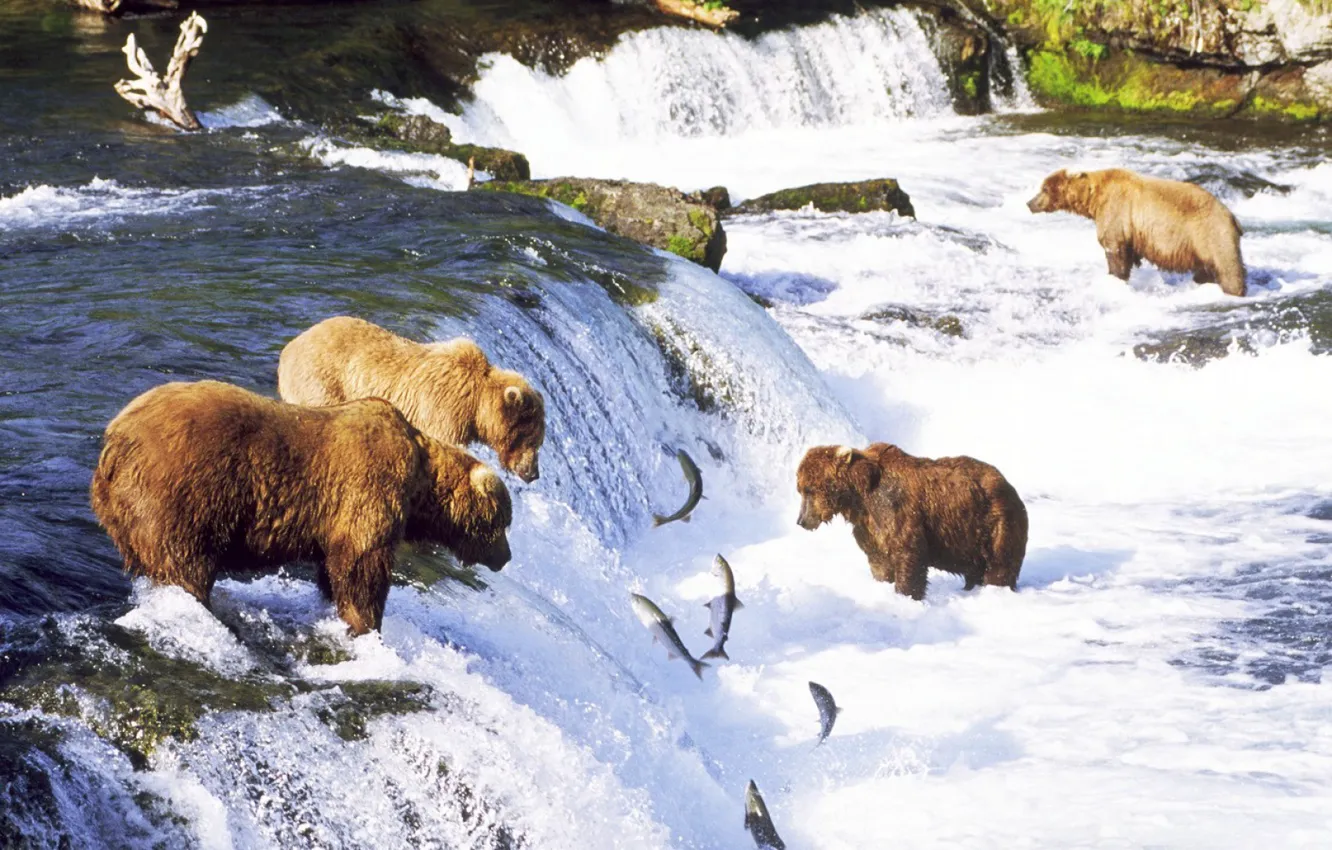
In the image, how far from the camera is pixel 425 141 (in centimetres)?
1733

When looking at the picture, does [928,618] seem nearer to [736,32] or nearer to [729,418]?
[729,418]

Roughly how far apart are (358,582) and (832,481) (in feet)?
12.1

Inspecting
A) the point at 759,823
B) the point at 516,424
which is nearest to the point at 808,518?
the point at 516,424

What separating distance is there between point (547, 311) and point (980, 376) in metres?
4.52

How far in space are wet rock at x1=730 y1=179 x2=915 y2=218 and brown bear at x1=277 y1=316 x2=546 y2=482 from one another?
1072 centimetres

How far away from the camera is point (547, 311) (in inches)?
382

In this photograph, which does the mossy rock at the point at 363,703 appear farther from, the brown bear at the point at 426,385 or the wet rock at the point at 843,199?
the wet rock at the point at 843,199

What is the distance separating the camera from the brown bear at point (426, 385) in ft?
21.6

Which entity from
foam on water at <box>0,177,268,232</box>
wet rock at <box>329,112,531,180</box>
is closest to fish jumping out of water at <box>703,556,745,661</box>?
foam on water at <box>0,177,268,232</box>

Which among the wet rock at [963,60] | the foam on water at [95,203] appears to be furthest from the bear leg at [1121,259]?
the wet rock at [963,60]

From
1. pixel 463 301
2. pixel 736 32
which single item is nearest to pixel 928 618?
pixel 463 301

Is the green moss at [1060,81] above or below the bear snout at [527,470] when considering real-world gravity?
above

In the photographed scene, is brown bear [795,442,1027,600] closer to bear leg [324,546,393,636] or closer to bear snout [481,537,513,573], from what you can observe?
bear snout [481,537,513,573]

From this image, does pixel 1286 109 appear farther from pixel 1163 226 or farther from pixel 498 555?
pixel 498 555
